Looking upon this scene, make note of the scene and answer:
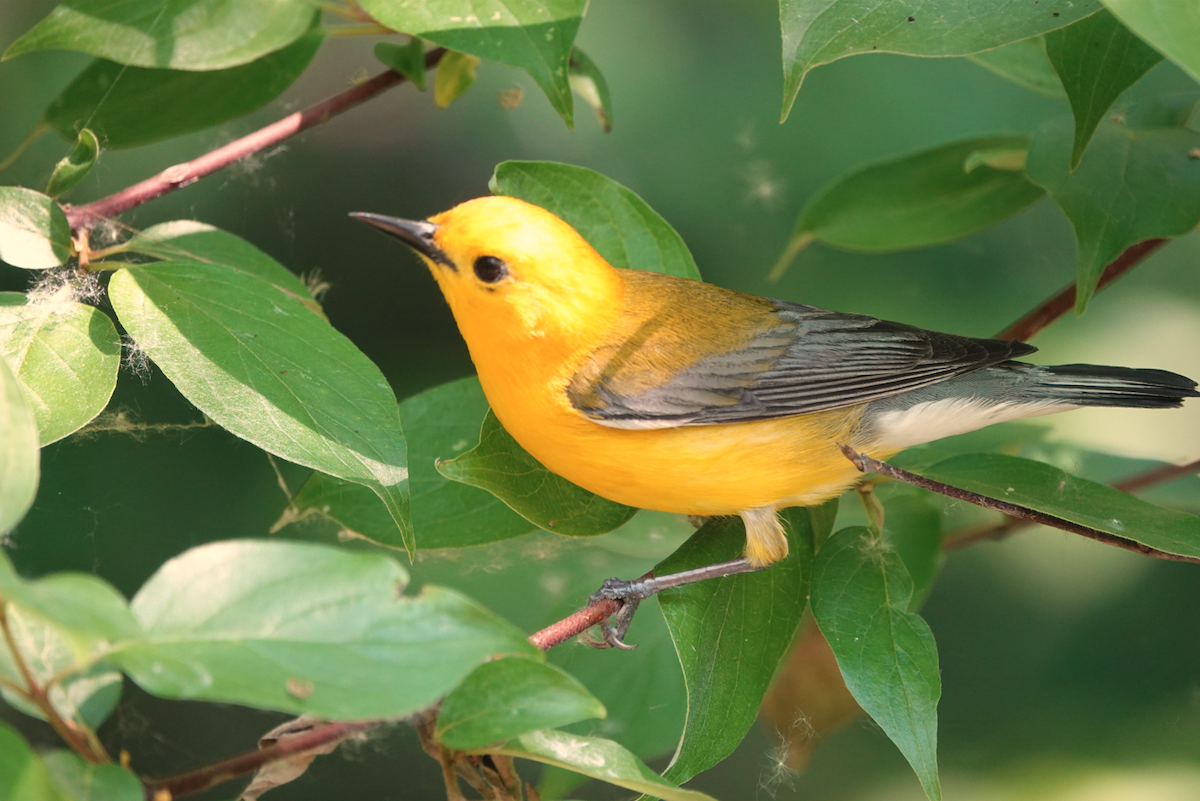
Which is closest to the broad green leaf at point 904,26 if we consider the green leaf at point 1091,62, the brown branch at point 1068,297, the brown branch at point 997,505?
the green leaf at point 1091,62

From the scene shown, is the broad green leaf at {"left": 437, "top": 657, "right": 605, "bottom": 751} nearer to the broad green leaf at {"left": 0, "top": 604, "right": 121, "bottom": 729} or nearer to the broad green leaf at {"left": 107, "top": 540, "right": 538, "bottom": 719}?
the broad green leaf at {"left": 107, "top": 540, "right": 538, "bottom": 719}

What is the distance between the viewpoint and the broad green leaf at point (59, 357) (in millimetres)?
1122

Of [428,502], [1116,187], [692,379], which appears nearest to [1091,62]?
[1116,187]

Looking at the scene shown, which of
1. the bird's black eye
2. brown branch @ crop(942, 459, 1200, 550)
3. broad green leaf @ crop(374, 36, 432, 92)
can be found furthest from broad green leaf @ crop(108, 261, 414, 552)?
brown branch @ crop(942, 459, 1200, 550)

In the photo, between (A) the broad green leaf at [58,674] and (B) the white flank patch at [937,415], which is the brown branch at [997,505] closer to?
(B) the white flank patch at [937,415]

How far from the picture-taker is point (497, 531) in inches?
59.4

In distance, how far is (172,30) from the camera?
1.49m

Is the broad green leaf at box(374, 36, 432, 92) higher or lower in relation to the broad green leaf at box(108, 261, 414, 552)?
higher

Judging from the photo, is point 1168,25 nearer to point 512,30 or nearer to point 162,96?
point 512,30

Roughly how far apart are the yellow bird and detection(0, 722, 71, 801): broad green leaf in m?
0.83

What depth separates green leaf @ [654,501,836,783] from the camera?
127 cm

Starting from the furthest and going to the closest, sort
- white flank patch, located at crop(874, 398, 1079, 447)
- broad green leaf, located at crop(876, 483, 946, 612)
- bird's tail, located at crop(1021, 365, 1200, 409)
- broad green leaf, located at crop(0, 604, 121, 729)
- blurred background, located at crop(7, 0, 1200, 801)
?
blurred background, located at crop(7, 0, 1200, 801) → broad green leaf, located at crop(876, 483, 946, 612) → white flank patch, located at crop(874, 398, 1079, 447) → bird's tail, located at crop(1021, 365, 1200, 409) → broad green leaf, located at crop(0, 604, 121, 729)

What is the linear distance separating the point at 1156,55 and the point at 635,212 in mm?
801

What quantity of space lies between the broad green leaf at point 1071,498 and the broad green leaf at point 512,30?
78 cm
